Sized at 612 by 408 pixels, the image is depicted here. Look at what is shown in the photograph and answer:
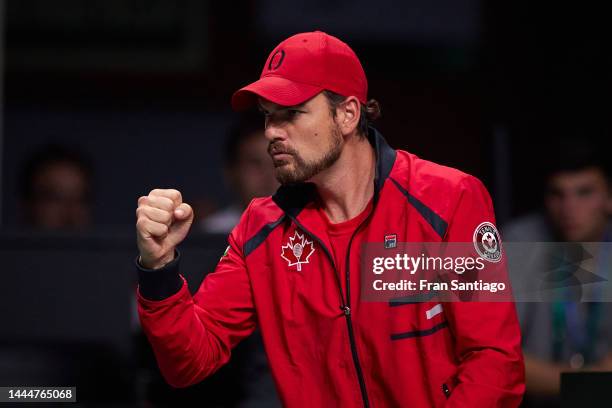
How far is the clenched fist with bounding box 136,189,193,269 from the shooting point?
80.7 inches

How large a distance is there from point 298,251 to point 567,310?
1123 millimetres

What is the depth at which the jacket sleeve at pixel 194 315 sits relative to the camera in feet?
6.97

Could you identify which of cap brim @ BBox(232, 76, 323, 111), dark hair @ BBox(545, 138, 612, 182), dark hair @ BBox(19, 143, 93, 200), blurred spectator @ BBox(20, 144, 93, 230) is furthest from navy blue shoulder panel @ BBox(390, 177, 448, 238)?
dark hair @ BBox(19, 143, 93, 200)

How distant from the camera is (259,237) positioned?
2320 mm

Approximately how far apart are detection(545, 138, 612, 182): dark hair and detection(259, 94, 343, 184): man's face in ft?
4.41

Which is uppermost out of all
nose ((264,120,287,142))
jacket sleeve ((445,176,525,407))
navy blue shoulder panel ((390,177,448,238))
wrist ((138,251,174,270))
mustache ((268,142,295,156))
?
nose ((264,120,287,142))

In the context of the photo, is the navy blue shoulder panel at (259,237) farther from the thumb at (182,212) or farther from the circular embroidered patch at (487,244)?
the circular embroidered patch at (487,244)

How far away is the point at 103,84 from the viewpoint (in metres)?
5.43

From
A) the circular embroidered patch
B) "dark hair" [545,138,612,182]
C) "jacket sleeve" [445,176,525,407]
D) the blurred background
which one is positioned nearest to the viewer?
"jacket sleeve" [445,176,525,407]

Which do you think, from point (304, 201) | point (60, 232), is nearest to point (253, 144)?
point (60, 232)

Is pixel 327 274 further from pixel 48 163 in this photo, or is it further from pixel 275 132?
pixel 48 163

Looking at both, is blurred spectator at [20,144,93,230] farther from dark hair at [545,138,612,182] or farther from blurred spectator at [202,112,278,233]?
dark hair at [545,138,612,182]

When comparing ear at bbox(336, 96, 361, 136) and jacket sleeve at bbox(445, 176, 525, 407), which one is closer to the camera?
jacket sleeve at bbox(445, 176, 525, 407)

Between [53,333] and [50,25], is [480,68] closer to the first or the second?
[50,25]
